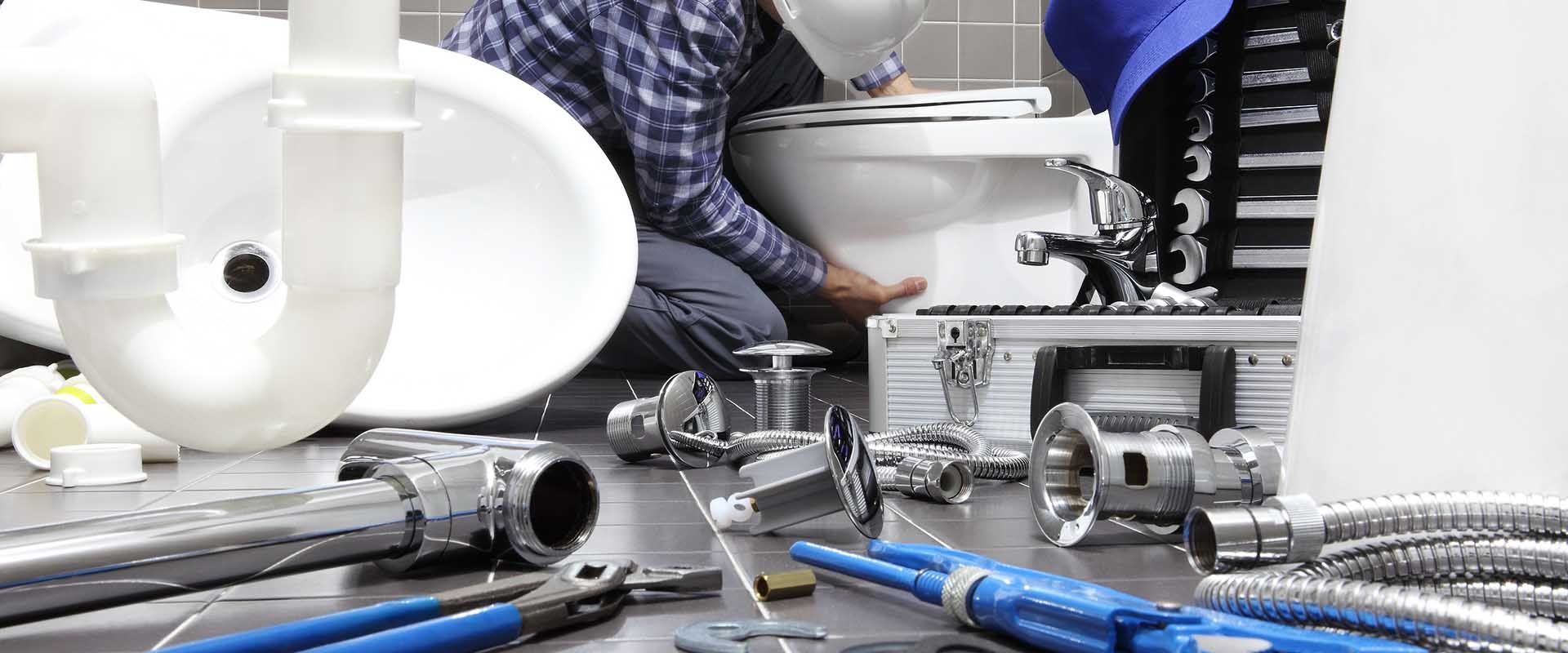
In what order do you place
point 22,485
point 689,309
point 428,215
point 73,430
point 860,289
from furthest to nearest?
point 860,289 < point 689,309 < point 428,215 < point 73,430 < point 22,485

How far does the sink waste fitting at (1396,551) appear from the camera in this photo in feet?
1.88

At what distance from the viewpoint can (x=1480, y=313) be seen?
64 centimetres

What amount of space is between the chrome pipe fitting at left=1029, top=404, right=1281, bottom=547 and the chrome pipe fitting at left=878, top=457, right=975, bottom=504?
4.6 inches

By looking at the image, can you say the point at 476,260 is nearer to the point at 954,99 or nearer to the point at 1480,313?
the point at 954,99

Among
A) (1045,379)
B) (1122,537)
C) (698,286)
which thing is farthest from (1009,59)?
(1122,537)

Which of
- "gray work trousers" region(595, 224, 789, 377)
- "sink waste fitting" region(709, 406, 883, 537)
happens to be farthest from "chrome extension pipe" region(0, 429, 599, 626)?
"gray work trousers" region(595, 224, 789, 377)

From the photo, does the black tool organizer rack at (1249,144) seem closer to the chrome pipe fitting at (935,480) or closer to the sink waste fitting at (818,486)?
the chrome pipe fitting at (935,480)

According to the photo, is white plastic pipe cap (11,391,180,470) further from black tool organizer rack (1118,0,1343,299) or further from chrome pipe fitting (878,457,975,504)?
black tool organizer rack (1118,0,1343,299)

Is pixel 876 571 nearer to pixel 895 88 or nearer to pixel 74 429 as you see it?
pixel 74 429

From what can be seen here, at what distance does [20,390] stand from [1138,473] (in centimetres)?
121

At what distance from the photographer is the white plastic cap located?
87 cm

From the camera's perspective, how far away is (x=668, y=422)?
1.19 metres

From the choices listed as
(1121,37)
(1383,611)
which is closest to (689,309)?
(1121,37)

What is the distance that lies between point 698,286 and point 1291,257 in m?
1.06
